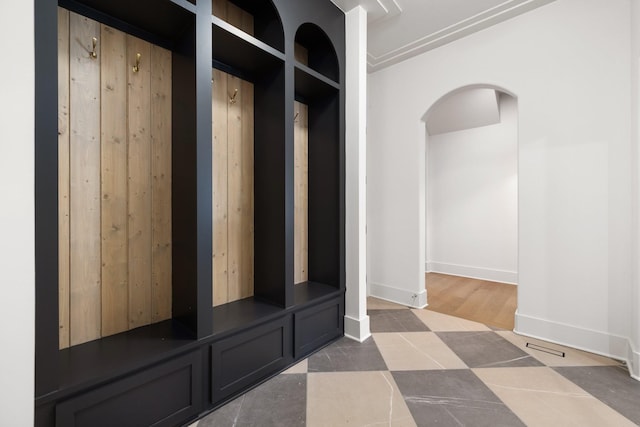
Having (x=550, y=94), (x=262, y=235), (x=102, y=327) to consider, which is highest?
(x=550, y=94)

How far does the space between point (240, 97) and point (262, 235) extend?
111 centimetres

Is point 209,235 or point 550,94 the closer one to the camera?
point 209,235

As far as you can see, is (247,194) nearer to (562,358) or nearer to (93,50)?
(93,50)

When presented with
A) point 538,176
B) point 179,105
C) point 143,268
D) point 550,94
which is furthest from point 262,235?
point 550,94

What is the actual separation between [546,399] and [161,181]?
2.74 m

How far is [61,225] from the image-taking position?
144 cm

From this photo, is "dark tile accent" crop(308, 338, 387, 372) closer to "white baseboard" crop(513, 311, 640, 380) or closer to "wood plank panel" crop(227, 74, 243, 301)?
"wood plank panel" crop(227, 74, 243, 301)

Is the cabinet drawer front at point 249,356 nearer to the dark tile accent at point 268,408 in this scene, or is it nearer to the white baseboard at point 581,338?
the dark tile accent at point 268,408

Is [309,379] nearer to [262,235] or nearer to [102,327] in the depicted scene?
[262,235]

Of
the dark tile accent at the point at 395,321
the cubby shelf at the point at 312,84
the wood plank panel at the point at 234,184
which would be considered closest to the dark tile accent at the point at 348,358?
the dark tile accent at the point at 395,321

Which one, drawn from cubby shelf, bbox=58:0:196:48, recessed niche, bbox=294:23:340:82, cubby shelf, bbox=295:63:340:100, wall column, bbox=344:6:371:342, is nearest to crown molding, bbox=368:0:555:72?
wall column, bbox=344:6:371:342

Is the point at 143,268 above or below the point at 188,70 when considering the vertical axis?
below

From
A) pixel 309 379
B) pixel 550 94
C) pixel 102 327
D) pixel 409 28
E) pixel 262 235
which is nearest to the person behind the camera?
pixel 102 327

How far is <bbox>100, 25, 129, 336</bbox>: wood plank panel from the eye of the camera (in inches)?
62.9
